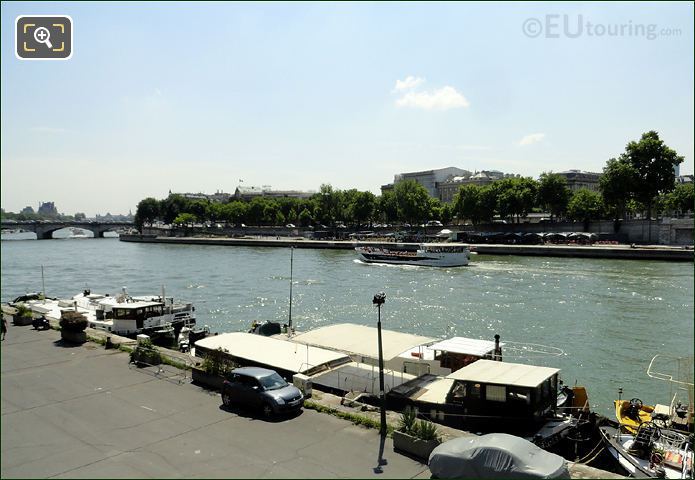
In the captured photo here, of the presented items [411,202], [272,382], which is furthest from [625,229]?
[272,382]

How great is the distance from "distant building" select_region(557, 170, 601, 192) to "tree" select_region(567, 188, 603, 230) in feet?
228

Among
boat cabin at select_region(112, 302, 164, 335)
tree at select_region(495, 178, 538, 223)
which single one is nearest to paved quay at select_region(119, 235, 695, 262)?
tree at select_region(495, 178, 538, 223)

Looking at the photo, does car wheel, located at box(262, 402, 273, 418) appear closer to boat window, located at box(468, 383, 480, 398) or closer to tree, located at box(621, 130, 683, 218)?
boat window, located at box(468, 383, 480, 398)

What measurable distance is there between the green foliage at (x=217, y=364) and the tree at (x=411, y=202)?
111m

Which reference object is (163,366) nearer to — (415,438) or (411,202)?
(415,438)

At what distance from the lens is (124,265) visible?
8019 centimetres

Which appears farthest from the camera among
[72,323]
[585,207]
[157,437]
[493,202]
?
[493,202]

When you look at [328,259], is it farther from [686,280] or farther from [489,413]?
[489,413]

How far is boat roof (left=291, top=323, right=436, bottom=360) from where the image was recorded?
17.5m

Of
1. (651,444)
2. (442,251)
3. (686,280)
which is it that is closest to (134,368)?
(651,444)

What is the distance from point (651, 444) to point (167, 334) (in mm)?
21342

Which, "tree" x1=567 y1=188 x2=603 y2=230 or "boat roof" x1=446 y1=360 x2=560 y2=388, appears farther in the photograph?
"tree" x1=567 y1=188 x2=603 y2=230

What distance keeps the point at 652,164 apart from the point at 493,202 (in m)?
31.8

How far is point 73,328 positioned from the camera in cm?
1998
